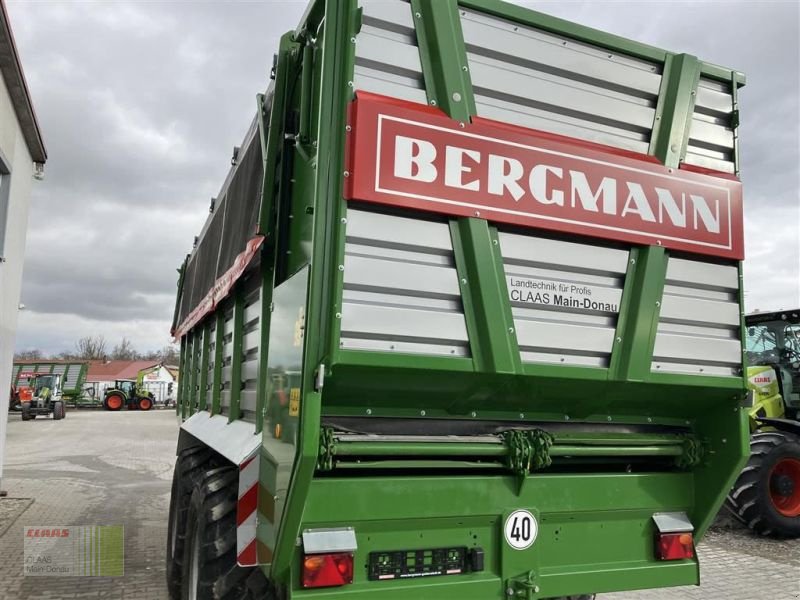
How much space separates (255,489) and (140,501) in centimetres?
768

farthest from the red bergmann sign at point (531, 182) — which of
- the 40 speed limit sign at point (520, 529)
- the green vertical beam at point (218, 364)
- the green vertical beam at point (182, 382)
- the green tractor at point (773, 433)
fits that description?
the green vertical beam at point (182, 382)

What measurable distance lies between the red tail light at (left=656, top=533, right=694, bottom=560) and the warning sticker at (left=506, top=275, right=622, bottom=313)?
1179 millimetres

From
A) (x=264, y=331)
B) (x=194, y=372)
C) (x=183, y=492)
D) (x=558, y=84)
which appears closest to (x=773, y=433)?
(x=558, y=84)

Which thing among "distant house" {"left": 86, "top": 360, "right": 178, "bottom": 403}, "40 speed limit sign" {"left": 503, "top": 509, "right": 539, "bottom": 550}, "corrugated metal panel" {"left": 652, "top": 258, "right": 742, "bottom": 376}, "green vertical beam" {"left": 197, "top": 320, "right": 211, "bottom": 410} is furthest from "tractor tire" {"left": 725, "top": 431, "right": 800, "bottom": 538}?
"distant house" {"left": 86, "top": 360, "right": 178, "bottom": 403}

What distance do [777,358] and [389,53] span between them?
860 cm

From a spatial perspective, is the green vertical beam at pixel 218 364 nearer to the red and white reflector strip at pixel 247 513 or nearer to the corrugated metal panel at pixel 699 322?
the red and white reflector strip at pixel 247 513

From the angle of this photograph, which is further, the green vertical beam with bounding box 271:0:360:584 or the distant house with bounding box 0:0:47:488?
the distant house with bounding box 0:0:47:488

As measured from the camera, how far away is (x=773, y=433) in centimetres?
786

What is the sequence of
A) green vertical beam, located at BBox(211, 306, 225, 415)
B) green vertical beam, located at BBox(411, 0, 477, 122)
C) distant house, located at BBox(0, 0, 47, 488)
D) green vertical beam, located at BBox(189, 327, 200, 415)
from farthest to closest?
distant house, located at BBox(0, 0, 47, 488), green vertical beam, located at BBox(189, 327, 200, 415), green vertical beam, located at BBox(211, 306, 225, 415), green vertical beam, located at BBox(411, 0, 477, 122)

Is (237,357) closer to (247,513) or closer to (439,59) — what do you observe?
(247,513)

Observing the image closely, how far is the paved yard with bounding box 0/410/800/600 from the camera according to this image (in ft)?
17.8

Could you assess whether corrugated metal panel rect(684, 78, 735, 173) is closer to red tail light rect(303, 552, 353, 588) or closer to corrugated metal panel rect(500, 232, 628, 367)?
corrugated metal panel rect(500, 232, 628, 367)

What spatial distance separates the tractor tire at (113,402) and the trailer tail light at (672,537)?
3859cm

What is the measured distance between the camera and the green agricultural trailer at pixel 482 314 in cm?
261
